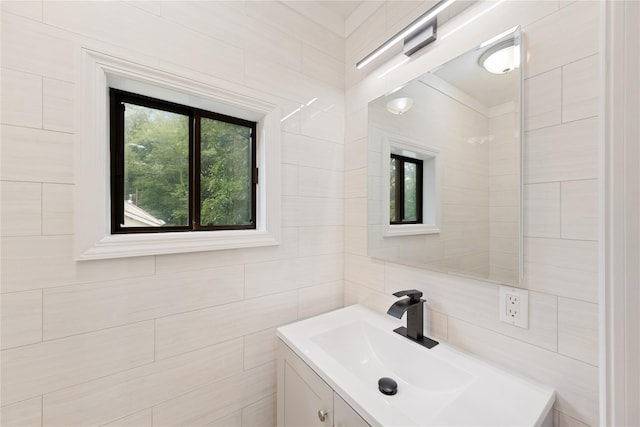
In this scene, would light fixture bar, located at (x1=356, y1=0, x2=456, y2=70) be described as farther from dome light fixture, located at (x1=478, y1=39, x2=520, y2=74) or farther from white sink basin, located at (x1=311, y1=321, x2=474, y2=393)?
white sink basin, located at (x1=311, y1=321, x2=474, y2=393)

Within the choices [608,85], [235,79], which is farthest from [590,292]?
[235,79]

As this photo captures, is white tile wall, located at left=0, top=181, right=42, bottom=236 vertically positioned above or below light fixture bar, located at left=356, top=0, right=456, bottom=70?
below

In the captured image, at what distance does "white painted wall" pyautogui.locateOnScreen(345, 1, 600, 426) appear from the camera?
0.72 meters

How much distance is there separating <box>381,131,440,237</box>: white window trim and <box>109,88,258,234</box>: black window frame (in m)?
0.68

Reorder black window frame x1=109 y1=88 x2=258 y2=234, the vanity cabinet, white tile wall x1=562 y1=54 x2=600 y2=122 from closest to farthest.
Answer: white tile wall x1=562 y1=54 x2=600 y2=122 < the vanity cabinet < black window frame x1=109 y1=88 x2=258 y2=234

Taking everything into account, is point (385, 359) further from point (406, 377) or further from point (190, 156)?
point (190, 156)

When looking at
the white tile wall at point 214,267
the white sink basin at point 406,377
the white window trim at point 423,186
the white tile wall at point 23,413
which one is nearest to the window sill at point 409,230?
the white window trim at point 423,186

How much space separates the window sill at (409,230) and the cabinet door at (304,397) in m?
0.71

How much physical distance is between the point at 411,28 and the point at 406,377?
1.46 m


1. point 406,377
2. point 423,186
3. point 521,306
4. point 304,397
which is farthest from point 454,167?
point 304,397

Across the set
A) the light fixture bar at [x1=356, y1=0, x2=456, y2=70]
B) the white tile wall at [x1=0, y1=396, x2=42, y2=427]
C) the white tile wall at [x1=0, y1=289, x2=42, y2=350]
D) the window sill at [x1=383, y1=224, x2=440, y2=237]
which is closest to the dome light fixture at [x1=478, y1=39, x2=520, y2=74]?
the light fixture bar at [x1=356, y1=0, x2=456, y2=70]

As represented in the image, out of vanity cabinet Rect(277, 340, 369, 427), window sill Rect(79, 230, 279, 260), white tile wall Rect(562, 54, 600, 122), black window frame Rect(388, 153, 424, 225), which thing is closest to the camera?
white tile wall Rect(562, 54, 600, 122)

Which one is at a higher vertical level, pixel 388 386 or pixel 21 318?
pixel 21 318

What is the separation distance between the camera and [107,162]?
0.95m
